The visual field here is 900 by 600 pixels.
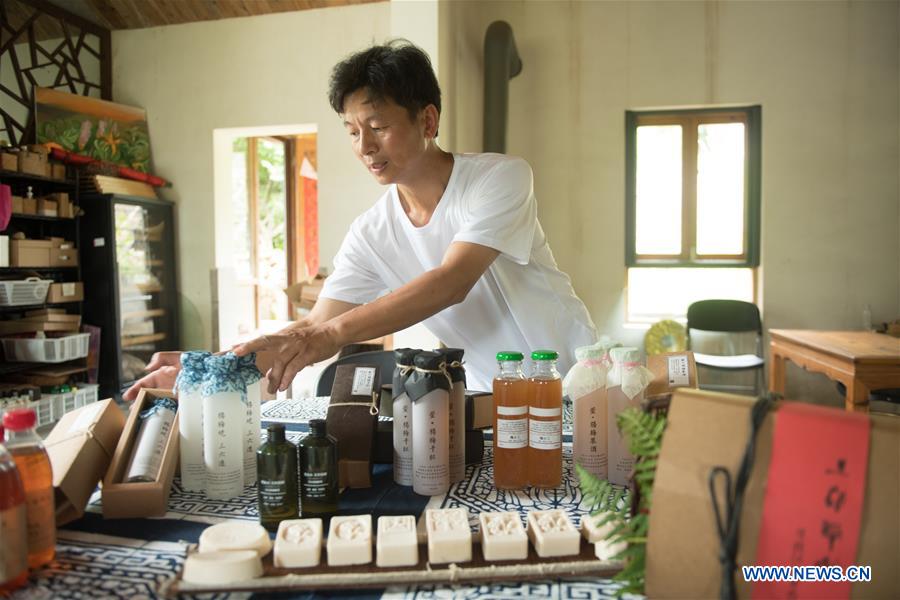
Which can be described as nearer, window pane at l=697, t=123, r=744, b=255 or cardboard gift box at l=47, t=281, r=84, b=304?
cardboard gift box at l=47, t=281, r=84, b=304

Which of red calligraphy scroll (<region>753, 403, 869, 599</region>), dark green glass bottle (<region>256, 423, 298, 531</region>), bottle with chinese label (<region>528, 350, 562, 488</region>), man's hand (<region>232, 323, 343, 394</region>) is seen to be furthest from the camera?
man's hand (<region>232, 323, 343, 394</region>)

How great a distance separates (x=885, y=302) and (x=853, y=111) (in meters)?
1.44

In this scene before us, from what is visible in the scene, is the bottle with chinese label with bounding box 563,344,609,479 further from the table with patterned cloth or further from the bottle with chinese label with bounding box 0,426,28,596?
the bottle with chinese label with bounding box 0,426,28,596

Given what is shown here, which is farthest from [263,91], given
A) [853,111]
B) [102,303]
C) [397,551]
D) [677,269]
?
[397,551]

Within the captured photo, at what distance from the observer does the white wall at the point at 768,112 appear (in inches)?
181

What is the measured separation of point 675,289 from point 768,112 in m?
1.50

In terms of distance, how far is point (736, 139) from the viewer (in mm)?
4898

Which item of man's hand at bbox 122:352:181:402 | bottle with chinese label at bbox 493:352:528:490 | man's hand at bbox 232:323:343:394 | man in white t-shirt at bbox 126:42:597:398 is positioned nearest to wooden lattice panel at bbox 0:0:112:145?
man in white t-shirt at bbox 126:42:597:398

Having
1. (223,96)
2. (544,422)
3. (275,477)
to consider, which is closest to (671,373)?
(544,422)

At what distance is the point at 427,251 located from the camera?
1.83m

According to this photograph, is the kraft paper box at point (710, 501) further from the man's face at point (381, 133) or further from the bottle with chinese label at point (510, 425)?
the man's face at point (381, 133)

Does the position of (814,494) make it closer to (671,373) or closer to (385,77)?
(671,373)

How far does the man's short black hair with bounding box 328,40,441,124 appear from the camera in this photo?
5.18 feet

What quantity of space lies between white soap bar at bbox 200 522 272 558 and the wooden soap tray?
0.07ft
